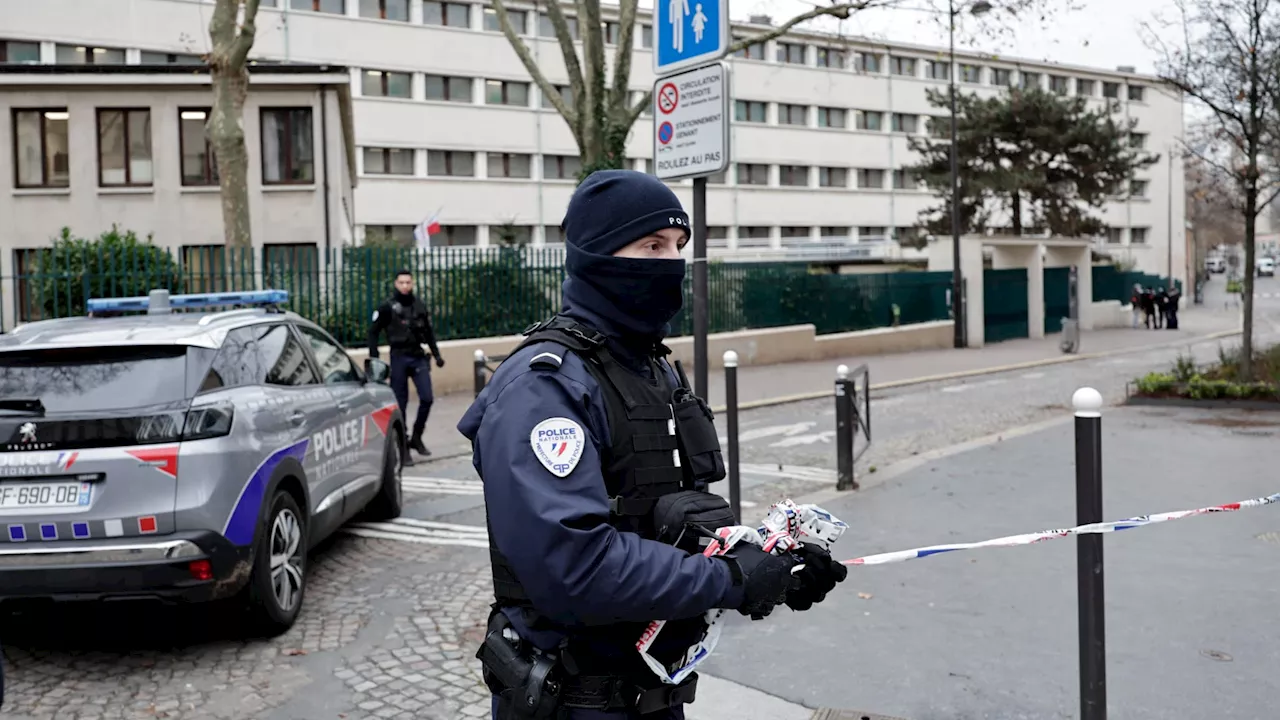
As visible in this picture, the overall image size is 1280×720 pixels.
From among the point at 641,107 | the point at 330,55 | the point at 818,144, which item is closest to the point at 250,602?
the point at 641,107

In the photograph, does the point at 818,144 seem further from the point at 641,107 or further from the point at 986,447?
the point at 986,447

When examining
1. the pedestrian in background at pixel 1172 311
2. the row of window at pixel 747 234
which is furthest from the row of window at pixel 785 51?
the pedestrian in background at pixel 1172 311

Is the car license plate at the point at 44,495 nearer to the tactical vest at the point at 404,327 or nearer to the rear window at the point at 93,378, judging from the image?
the rear window at the point at 93,378

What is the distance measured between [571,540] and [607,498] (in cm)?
14

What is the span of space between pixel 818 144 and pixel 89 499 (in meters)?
56.3

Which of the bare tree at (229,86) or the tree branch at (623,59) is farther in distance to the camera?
the tree branch at (623,59)

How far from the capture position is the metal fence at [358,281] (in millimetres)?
14641

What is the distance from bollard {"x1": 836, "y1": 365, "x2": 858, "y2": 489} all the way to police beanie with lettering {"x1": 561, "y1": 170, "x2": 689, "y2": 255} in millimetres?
6367

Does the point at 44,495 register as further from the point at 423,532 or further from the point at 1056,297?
the point at 1056,297

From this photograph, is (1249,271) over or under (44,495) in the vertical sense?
over

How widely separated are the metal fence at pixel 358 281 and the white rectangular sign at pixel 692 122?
11086 millimetres

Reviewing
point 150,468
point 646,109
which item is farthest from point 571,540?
point 646,109

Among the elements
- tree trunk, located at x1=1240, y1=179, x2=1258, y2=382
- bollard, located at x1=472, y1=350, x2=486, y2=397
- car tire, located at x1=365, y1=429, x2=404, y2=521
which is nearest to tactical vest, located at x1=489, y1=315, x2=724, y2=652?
car tire, located at x1=365, y1=429, x2=404, y2=521

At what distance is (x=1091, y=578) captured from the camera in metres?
3.34
